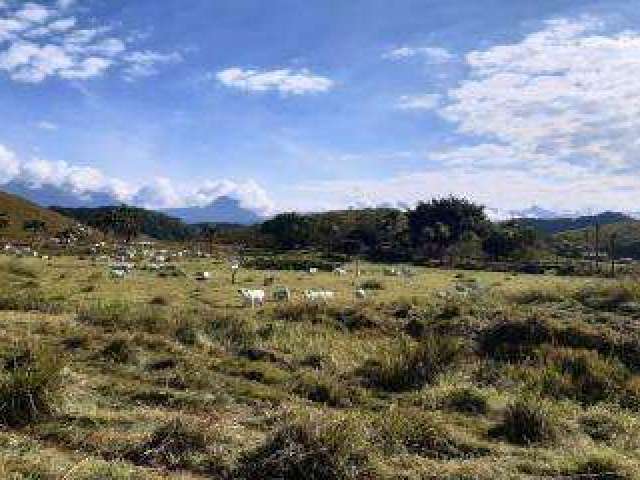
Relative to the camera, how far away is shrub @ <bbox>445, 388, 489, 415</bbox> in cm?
1595

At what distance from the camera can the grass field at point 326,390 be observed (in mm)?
11172

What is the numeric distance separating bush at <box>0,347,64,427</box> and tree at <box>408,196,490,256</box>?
107814 mm

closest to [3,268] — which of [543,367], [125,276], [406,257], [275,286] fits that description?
[125,276]

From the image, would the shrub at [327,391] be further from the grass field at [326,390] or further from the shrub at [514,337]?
the shrub at [514,337]

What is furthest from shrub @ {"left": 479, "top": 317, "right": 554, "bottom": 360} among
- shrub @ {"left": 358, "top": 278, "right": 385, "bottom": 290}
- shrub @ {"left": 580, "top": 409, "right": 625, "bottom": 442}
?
shrub @ {"left": 358, "top": 278, "right": 385, "bottom": 290}

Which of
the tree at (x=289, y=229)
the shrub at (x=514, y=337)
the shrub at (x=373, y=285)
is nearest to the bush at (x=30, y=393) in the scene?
the shrub at (x=514, y=337)

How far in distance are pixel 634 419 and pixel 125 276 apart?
1592 inches

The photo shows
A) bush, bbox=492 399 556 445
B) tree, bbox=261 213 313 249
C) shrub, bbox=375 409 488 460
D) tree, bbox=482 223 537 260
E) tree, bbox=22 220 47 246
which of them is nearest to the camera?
shrub, bbox=375 409 488 460

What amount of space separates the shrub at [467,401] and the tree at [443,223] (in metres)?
104

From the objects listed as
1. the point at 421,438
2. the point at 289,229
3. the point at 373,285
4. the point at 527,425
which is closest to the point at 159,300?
the point at 373,285

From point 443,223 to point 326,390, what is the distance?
113m

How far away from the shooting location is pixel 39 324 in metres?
22.4

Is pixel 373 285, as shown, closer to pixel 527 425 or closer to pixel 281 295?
pixel 281 295

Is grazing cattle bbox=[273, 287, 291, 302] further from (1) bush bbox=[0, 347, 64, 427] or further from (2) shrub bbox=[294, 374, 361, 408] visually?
(1) bush bbox=[0, 347, 64, 427]
